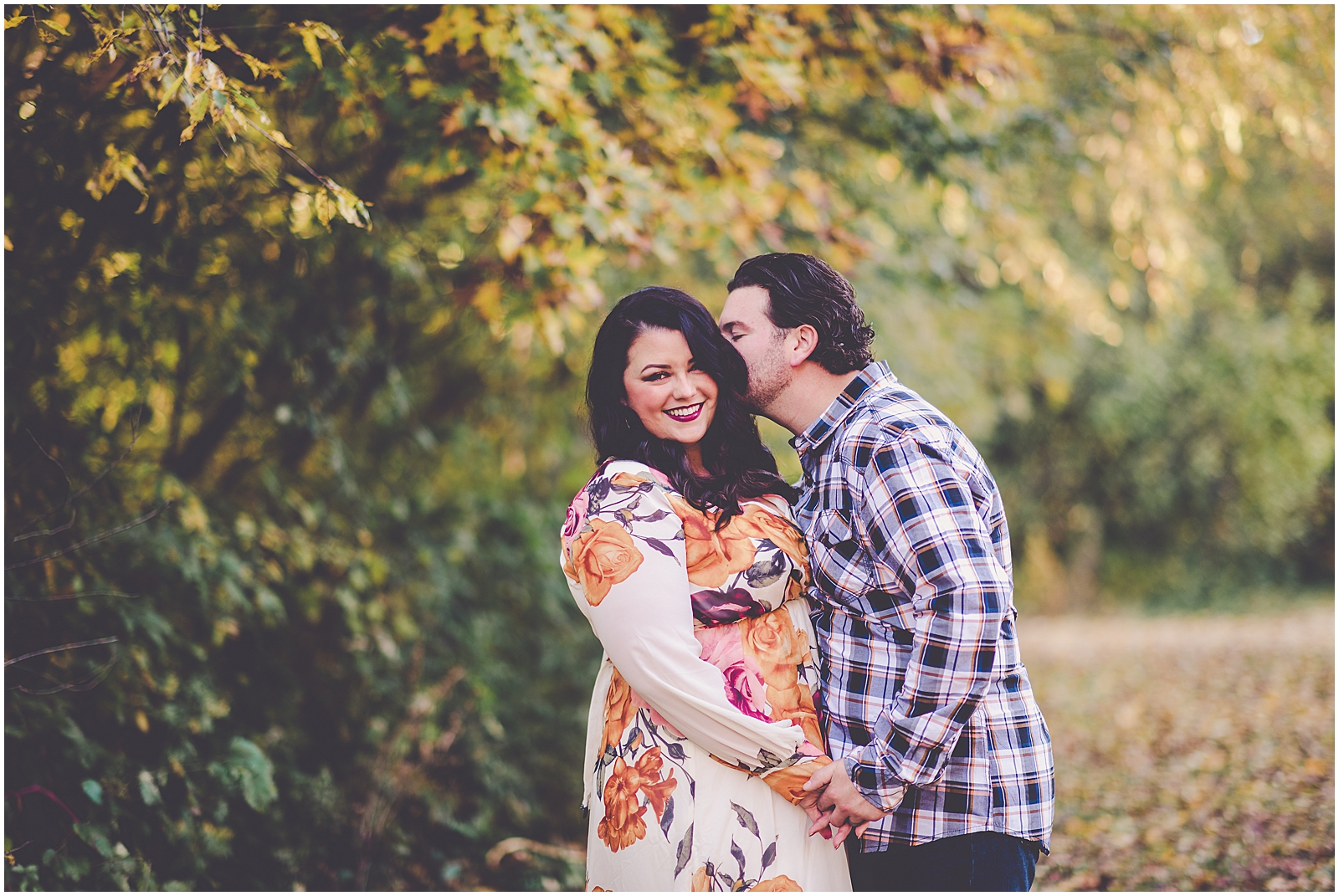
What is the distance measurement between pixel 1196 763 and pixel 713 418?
5.01 meters

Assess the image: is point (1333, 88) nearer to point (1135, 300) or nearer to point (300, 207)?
point (300, 207)

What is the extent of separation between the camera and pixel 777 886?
6.26 ft

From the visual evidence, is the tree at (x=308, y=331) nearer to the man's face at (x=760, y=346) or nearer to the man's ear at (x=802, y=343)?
the man's face at (x=760, y=346)

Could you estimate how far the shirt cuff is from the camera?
187 centimetres

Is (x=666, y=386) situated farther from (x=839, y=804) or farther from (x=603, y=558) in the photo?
(x=839, y=804)

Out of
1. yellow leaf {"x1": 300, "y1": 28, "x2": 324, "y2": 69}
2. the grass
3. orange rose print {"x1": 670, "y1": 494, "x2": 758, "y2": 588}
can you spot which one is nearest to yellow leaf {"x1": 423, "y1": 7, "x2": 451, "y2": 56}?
yellow leaf {"x1": 300, "y1": 28, "x2": 324, "y2": 69}

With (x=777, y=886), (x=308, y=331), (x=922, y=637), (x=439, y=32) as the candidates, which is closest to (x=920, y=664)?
(x=922, y=637)

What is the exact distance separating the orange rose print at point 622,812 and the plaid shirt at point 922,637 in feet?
1.34

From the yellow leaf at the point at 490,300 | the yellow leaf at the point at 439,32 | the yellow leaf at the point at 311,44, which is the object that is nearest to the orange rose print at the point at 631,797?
the yellow leaf at the point at 311,44

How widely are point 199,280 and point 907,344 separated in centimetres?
444

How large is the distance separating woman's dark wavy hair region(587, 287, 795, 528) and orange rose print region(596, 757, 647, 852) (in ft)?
1.95

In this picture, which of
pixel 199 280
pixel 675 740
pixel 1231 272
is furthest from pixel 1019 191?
pixel 1231 272

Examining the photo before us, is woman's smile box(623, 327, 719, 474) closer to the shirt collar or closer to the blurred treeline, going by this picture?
the shirt collar

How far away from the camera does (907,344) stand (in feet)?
21.5
